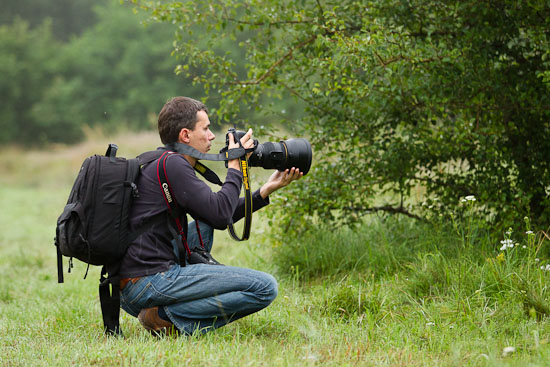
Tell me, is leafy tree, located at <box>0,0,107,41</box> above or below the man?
above

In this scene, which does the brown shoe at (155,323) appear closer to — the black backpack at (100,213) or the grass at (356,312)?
the grass at (356,312)

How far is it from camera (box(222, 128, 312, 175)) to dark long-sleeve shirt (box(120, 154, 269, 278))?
0.33 m

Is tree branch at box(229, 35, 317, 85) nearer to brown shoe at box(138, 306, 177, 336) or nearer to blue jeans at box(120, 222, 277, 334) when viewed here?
blue jeans at box(120, 222, 277, 334)

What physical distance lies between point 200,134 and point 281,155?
0.51m

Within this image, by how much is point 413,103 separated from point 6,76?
106 ft

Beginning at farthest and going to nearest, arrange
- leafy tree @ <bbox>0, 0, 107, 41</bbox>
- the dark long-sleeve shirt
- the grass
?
leafy tree @ <bbox>0, 0, 107, 41</bbox> < the dark long-sleeve shirt < the grass

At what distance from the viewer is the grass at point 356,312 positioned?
321cm

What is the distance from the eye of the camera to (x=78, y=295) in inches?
218

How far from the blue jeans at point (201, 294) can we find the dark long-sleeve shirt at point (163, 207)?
0.29 ft

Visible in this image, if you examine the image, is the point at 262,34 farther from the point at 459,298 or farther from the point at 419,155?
the point at 459,298

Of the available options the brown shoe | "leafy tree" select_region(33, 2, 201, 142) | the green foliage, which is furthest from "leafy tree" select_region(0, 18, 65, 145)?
the brown shoe

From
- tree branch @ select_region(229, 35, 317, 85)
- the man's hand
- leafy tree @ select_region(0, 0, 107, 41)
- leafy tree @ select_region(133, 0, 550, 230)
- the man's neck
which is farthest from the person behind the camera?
leafy tree @ select_region(0, 0, 107, 41)

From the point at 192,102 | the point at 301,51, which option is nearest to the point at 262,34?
the point at 301,51

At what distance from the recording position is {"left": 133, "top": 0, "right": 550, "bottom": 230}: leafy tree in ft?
15.4
